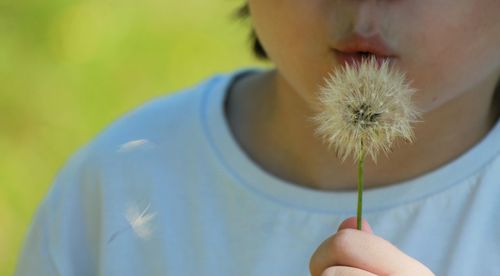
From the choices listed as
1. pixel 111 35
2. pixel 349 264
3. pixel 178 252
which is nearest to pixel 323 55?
pixel 349 264

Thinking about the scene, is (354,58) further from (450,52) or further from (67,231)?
(67,231)

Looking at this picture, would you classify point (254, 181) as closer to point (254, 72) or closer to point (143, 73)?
point (254, 72)

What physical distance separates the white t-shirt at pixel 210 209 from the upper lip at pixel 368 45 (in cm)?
25

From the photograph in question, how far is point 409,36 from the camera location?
1020 mm

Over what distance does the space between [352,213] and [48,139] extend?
1.33 metres

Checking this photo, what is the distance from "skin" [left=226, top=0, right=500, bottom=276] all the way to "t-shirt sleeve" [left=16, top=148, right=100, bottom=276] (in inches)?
8.2

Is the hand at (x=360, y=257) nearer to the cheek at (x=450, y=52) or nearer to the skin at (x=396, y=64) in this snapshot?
the skin at (x=396, y=64)

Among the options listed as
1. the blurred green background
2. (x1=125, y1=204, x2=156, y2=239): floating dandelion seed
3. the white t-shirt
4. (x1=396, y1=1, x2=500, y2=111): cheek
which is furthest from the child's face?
the blurred green background

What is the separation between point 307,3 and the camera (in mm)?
1075

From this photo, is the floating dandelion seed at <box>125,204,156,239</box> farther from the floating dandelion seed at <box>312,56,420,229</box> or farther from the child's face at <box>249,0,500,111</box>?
the floating dandelion seed at <box>312,56,420,229</box>

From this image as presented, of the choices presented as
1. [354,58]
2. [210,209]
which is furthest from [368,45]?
[210,209]

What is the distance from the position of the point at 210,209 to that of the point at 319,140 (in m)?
0.16

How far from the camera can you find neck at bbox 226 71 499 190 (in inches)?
48.1

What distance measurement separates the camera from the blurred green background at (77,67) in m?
2.36
